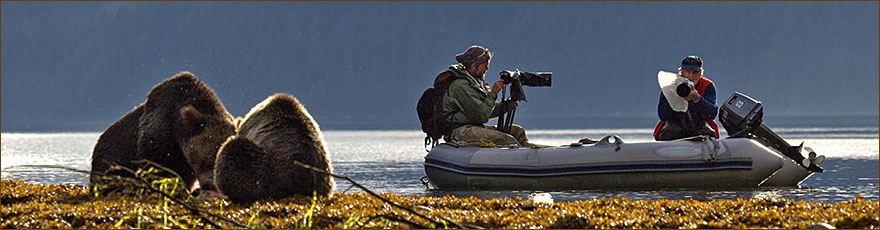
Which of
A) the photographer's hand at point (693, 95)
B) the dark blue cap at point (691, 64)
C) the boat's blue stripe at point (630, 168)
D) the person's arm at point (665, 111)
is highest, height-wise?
the dark blue cap at point (691, 64)

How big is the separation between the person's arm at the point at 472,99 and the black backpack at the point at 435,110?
0.37 m

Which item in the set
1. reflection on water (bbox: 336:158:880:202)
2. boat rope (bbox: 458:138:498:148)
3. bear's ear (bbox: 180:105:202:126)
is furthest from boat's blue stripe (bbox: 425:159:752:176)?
bear's ear (bbox: 180:105:202:126)

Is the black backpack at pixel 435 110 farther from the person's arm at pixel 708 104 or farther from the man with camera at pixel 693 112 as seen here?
the person's arm at pixel 708 104

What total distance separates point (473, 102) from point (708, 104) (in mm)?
3744

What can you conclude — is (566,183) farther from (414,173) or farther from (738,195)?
(414,173)

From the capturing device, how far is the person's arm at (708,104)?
696 inches

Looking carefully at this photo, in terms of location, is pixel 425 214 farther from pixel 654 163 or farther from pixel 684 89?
pixel 684 89

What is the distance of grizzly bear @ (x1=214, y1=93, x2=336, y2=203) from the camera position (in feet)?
37.6

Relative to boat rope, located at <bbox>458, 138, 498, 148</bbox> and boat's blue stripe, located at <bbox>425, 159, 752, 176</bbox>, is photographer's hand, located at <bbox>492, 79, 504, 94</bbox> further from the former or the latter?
boat's blue stripe, located at <bbox>425, 159, 752, 176</bbox>

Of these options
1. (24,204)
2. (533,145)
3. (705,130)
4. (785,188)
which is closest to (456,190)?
(533,145)

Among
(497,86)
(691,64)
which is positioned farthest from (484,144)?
(691,64)

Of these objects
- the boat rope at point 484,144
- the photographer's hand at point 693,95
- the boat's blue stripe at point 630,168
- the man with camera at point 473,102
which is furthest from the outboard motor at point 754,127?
the boat rope at point 484,144

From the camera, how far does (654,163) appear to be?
1716 centimetres

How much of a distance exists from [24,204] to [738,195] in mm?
9652
